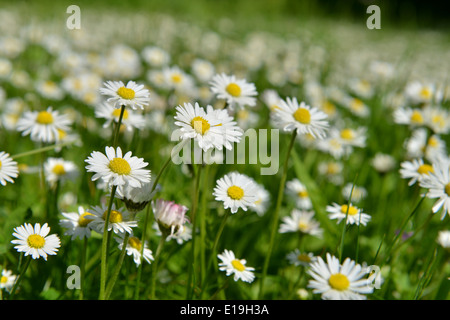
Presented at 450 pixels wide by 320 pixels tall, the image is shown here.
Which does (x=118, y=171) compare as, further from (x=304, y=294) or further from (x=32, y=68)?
(x=32, y=68)

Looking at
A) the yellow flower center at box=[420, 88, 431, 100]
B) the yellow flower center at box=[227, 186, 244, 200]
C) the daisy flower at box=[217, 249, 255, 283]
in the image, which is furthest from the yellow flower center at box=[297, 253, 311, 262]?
the yellow flower center at box=[420, 88, 431, 100]

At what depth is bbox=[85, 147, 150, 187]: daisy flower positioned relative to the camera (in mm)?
782

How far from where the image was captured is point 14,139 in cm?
199

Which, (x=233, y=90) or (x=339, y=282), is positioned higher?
(x=233, y=90)

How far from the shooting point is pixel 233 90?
115 cm

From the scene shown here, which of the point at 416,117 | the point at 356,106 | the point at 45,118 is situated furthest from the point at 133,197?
the point at 356,106

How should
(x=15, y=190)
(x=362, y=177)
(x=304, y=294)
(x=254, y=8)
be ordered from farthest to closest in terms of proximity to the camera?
(x=254, y=8)
(x=362, y=177)
(x=15, y=190)
(x=304, y=294)

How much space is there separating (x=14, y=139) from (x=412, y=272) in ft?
6.04

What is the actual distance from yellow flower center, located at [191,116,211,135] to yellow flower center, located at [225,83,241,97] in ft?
0.99

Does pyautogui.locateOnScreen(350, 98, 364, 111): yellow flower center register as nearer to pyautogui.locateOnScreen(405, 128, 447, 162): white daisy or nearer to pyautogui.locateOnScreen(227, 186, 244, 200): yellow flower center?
pyautogui.locateOnScreen(405, 128, 447, 162): white daisy

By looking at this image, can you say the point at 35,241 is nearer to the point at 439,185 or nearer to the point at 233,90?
the point at 233,90

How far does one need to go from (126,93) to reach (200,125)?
0.59ft

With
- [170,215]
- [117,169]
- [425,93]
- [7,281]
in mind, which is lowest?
[7,281]

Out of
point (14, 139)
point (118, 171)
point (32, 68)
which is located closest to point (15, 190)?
point (14, 139)
